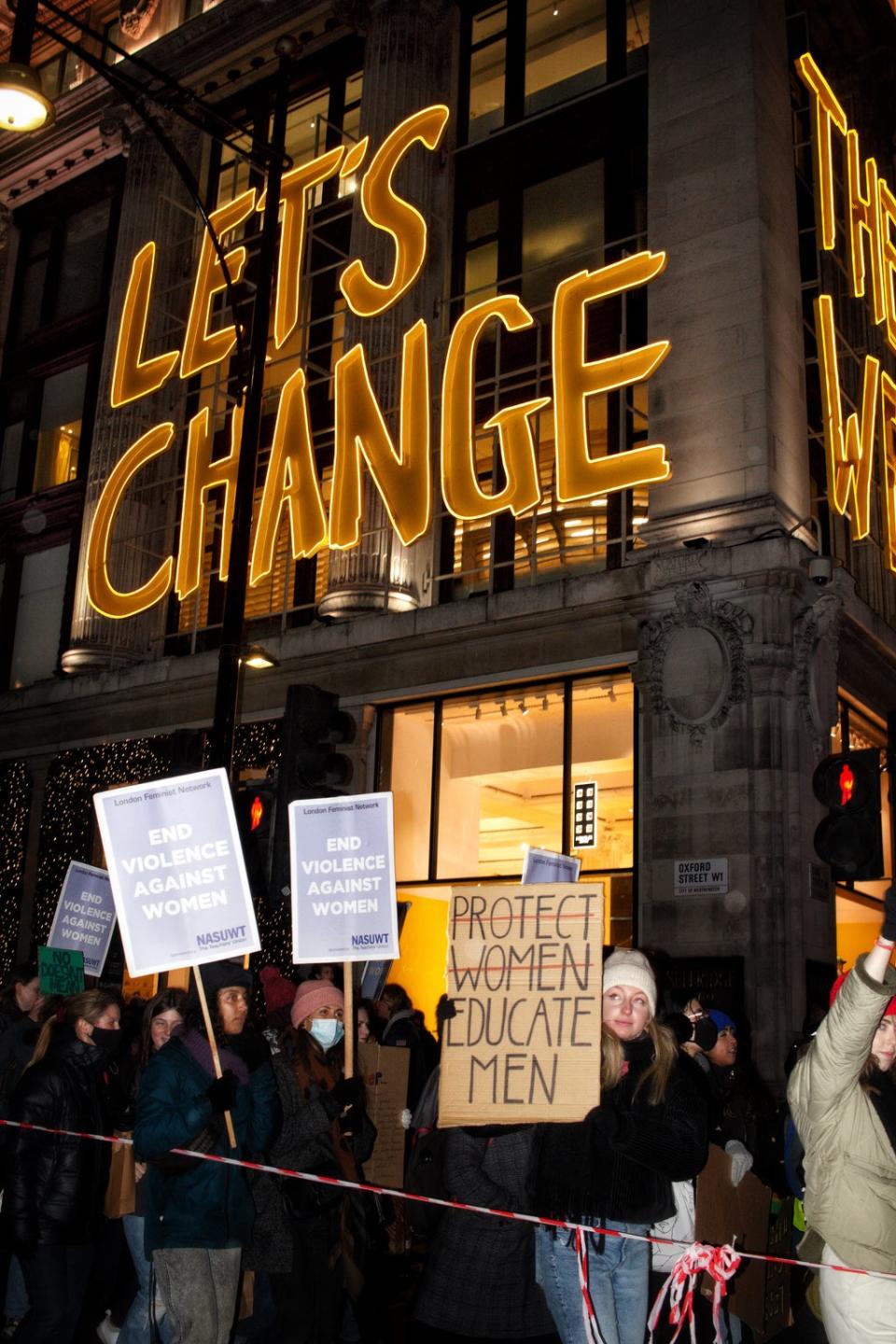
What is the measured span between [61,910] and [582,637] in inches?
312

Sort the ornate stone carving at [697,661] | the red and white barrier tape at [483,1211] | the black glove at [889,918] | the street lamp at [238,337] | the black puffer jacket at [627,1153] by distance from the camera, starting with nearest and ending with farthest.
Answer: the black glove at [889,918], the red and white barrier tape at [483,1211], the black puffer jacket at [627,1153], the street lamp at [238,337], the ornate stone carving at [697,661]

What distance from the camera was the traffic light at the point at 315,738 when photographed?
35.3 ft

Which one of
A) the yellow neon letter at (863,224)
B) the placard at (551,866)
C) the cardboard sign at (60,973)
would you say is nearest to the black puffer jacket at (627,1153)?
the placard at (551,866)

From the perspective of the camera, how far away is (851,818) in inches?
339

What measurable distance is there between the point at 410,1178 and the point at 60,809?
19346mm

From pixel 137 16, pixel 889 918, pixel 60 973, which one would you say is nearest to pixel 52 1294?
pixel 60 973

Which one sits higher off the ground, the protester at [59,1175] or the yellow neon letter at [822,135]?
the yellow neon letter at [822,135]

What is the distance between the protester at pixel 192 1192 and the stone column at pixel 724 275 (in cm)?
1152

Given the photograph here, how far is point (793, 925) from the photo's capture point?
48.8ft

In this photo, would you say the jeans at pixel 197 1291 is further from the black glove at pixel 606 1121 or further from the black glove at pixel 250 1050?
the black glove at pixel 606 1121

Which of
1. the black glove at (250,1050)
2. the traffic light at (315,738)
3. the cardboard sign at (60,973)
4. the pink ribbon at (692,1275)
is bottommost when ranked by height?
the pink ribbon at (692,1275)

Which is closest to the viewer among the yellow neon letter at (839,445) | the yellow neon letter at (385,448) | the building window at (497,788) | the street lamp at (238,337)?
the street lamp at (238,337)

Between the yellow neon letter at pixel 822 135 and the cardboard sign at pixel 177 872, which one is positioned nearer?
the cardboard sign at pixel 177 872

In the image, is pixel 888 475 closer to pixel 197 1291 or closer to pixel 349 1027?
pixel 349 1027
